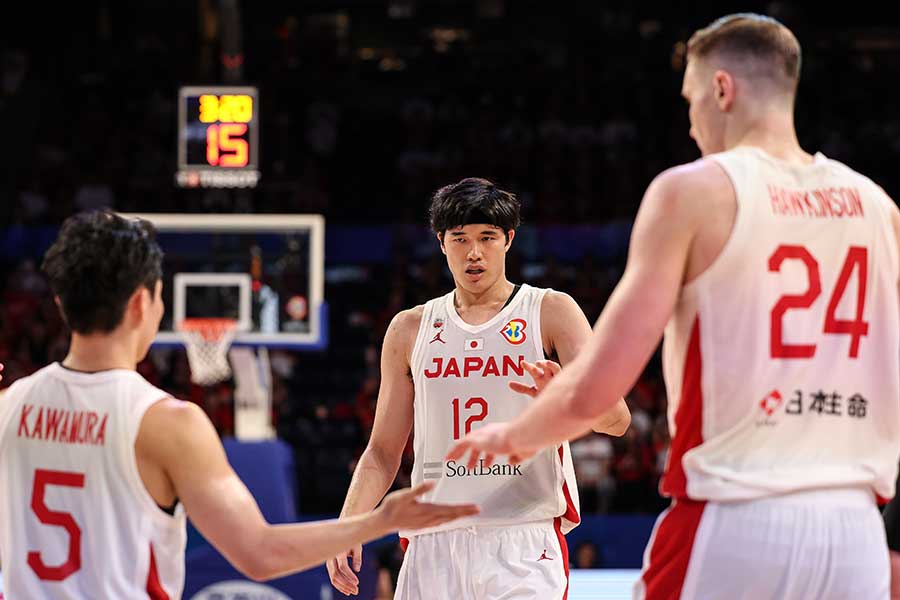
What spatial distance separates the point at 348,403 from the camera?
15656 millimetres

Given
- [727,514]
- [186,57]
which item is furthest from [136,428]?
[186,57]

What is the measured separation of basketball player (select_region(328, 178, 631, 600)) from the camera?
4.84m

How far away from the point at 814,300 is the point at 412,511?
4.06 feet

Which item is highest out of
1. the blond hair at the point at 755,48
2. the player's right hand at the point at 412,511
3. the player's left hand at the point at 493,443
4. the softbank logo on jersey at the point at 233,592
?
the blond hair at the point at 755,48

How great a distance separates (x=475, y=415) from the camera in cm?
499

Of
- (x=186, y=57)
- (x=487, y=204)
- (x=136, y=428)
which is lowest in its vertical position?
(x=136, y=428)

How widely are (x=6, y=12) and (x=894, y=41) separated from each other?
15.6m

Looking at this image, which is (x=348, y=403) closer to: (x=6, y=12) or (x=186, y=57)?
(x=186, y=57)

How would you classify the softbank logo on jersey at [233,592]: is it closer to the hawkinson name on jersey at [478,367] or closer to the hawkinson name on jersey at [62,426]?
the hawkinson name on jersey at [478,367]

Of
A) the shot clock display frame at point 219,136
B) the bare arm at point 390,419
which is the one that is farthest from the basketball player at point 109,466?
the shot clock display frame at point 219,136

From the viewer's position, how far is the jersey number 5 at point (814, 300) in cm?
315

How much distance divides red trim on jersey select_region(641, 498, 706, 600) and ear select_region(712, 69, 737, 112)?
1.09m

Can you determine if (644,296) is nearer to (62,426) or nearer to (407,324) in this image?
(62,426)

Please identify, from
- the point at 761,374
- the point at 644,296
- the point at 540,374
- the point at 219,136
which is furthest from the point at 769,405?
the point at 219,136
